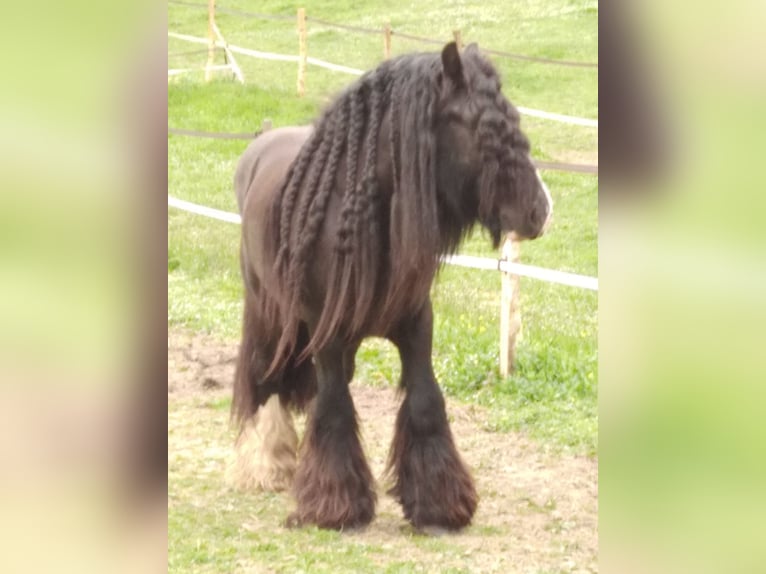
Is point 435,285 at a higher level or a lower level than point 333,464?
higher

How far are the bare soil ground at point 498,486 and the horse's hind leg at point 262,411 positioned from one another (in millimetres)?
406

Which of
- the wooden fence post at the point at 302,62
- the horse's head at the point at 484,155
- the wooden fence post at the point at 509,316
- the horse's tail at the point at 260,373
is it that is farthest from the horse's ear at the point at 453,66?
the wooden fence post at the point at 302,62

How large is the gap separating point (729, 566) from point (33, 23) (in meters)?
0.55

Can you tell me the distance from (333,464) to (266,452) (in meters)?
0.64

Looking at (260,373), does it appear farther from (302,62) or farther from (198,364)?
(302,62)

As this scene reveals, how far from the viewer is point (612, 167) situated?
2.20 feet

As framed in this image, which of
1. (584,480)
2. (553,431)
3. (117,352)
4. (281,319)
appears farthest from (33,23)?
(553,431)

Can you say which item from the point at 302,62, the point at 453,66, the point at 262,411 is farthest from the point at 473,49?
the point at 302,62

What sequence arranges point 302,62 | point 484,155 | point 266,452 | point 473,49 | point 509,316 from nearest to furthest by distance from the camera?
point 484,155 < point 473,49 < point 266,452 < point 509,316 < point 302,62

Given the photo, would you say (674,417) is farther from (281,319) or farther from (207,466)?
(207,466)

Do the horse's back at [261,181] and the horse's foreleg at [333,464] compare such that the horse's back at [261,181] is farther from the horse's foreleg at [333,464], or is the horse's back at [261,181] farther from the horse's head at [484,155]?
the horse's head at [484,155]

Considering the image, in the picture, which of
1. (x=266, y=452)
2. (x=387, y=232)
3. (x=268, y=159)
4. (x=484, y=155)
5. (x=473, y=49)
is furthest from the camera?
(x=266, y=452)

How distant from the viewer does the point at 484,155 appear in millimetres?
2797

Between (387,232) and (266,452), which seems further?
(266,452)
